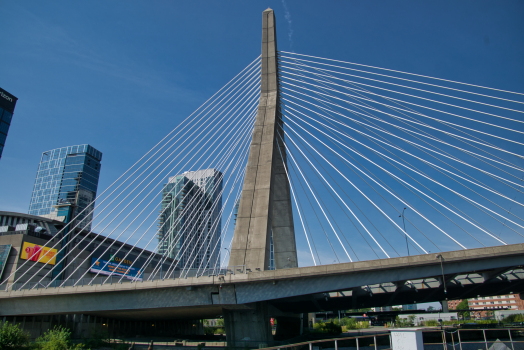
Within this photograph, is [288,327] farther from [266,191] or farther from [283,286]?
[266,191]

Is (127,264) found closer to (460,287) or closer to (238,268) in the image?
(238,268)

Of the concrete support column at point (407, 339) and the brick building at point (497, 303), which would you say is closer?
the concrete support column at point (407, 339)

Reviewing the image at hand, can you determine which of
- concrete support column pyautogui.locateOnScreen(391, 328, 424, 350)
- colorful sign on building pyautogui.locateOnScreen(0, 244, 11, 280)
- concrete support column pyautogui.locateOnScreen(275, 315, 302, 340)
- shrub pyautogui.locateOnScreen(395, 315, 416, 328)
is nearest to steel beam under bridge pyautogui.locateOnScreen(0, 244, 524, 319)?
concrete support column pyautogui.locateOnScreen(275, 315, 302, 340)

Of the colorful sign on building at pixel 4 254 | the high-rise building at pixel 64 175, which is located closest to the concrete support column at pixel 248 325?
the colorful sign on building at pixel 4 254

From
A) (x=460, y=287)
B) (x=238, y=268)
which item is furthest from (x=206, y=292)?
(x=460, y=287)

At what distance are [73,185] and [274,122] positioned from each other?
148m

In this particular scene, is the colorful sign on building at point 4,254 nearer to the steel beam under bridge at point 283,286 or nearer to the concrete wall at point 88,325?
the concrete wall at point 88,325

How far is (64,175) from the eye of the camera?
157000 mm

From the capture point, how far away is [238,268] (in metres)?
23.8

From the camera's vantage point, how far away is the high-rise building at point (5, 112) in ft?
237

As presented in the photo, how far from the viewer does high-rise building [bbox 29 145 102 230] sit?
153750 millimetres

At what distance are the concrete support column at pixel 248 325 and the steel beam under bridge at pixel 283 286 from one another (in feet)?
3.23

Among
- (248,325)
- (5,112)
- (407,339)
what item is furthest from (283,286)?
(5,112)

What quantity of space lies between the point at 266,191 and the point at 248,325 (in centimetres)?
923
